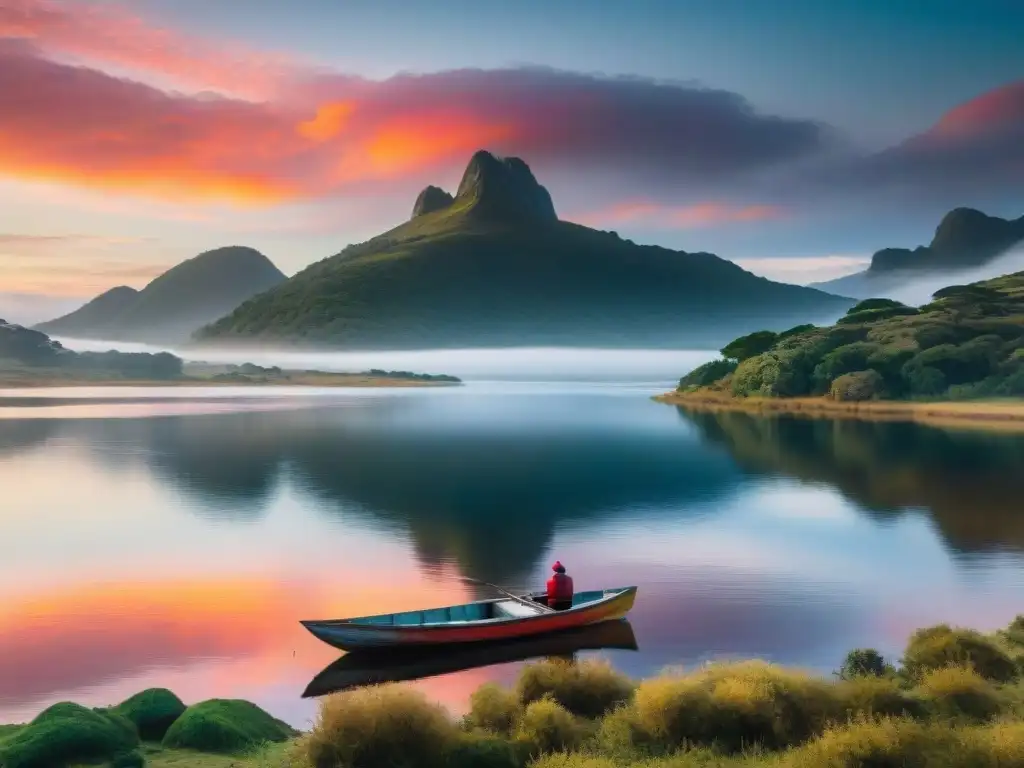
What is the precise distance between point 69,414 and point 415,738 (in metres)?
144

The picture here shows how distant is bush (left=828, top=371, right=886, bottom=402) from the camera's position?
14338cm

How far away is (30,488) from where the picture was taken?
214 feet

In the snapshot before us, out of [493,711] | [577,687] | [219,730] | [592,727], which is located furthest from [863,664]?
[219,730]

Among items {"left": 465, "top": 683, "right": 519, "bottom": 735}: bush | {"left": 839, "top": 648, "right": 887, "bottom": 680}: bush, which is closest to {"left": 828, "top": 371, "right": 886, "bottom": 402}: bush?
{"left": 839, "top": 648, "right": 887, "bottom": 680}: bush

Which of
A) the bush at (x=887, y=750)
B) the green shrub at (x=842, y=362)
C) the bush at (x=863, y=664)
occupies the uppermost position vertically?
the green shrub at (x=842, y=362)

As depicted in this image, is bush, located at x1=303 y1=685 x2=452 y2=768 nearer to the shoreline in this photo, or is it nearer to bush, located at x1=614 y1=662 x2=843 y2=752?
bush, located at x1=614 y1=662 x2=843 y2=752

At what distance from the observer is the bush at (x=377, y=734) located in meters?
16.0

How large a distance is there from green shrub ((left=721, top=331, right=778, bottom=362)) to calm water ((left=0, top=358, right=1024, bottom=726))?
A: 3539 inches

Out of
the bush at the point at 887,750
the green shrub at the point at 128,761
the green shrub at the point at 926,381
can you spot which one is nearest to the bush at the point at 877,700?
the bush at the point at 887,750

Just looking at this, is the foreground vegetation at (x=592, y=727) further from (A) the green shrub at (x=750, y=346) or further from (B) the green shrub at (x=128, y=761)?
(A) the green shrub at (x=750, y=346)

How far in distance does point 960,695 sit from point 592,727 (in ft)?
23.3

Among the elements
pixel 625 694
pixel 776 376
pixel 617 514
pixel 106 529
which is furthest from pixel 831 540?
pixel 776 376

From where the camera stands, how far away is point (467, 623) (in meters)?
25.4

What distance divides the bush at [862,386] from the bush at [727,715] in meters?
133
